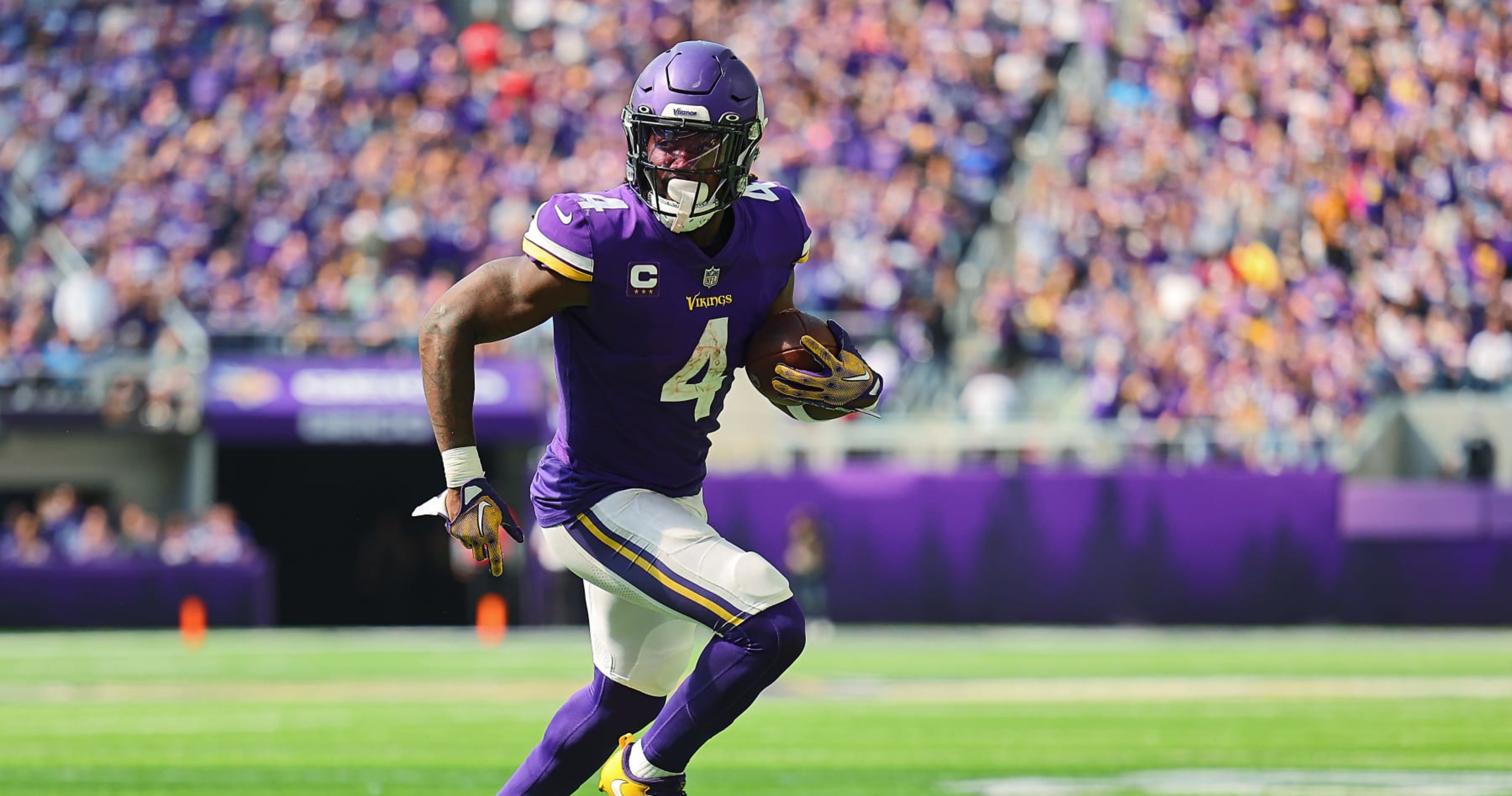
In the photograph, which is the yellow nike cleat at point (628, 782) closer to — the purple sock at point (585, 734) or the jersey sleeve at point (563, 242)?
the purple sock at point (585, 734)

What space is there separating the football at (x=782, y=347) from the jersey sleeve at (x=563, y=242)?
0.49 metres

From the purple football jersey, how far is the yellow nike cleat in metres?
0.60

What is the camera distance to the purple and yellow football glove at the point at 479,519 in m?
4.67

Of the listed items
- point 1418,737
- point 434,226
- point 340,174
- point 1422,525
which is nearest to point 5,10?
point 340,174

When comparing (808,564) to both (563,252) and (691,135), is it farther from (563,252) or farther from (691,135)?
(563,252)

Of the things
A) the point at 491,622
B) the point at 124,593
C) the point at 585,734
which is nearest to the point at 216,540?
the point at 124,593

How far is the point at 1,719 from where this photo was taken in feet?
37.0

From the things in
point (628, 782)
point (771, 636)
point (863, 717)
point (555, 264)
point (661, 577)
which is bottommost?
point (863, 717)

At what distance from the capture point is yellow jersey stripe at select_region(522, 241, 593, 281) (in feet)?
15.4

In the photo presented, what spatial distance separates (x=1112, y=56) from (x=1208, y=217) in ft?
10.4

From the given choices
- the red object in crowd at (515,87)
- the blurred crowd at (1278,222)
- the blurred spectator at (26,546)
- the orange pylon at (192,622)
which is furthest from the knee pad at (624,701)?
the red object in crowd at (515,87)

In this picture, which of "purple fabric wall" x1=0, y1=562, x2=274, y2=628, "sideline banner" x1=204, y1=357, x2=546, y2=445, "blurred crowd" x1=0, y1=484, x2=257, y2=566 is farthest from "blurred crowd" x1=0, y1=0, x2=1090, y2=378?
"purple fabric wall" x1=0, y1=562, x2=274, y2=628

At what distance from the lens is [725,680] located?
473cm

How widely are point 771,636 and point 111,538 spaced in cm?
1672
